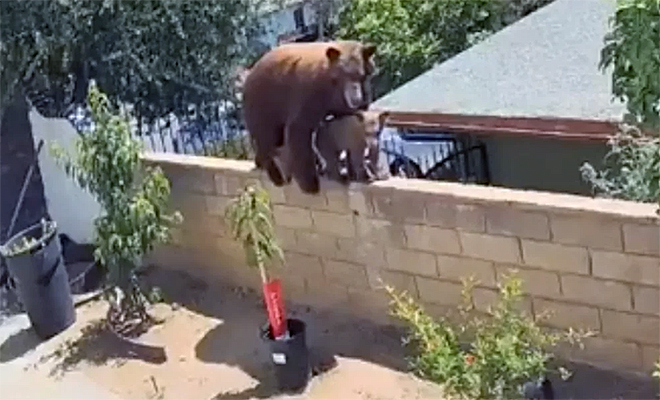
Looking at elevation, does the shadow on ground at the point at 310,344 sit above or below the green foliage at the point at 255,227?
below

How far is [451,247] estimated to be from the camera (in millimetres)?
4883

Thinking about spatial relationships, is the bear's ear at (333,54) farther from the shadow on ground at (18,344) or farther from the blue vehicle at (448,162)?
the shadow on ground at (18,344)

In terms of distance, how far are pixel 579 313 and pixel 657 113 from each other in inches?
53.2

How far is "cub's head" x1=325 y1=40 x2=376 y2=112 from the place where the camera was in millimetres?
5035

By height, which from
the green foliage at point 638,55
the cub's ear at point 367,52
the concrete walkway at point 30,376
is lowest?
the concrete walkway at point 30,376

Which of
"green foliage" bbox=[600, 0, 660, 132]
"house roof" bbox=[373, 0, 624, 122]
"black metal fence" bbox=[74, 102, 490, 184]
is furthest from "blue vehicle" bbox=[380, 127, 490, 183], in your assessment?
"green foliage" bbox=[600, 0, 660, 132]

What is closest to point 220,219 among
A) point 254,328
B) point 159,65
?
point 254,328

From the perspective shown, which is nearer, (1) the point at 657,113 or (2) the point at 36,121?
(1) the point at 657,113

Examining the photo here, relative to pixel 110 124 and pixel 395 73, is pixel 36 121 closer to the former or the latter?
pixel 110 124

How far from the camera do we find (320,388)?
16.1 feet

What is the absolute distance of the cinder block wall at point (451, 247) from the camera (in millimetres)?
4395

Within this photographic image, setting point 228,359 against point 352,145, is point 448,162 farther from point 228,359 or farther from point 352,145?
point 228,359

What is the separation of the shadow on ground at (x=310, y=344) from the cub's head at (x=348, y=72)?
1126 mm

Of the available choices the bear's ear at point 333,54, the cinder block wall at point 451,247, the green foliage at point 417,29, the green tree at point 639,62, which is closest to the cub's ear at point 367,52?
the bear's ear at point 333,54
